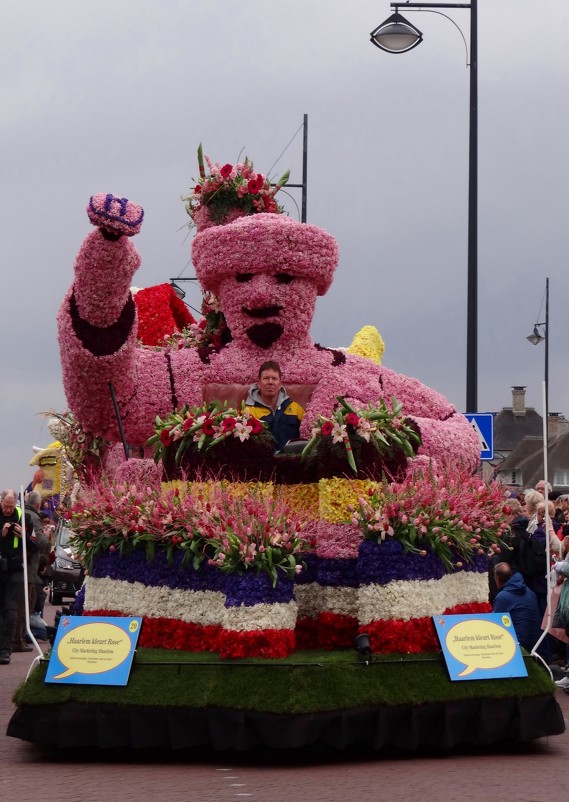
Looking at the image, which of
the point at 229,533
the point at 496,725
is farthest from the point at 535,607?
the point at 229,533

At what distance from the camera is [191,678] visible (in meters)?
9.08

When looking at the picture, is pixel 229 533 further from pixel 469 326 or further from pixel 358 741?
pixel 469 326

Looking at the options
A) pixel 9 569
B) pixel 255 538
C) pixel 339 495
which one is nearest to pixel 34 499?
pixel 9 569

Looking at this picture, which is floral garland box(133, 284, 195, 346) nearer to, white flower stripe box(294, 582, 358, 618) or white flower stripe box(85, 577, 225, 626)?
white flower stripe box(85, 577, 225, 626)

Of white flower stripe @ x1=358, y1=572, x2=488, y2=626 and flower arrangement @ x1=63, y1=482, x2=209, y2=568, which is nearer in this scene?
white flower stripe @ x1=358, y1=572, x2=488, y2=626

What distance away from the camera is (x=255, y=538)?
30.6 ft

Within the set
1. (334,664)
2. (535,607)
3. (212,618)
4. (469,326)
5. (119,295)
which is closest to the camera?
(334,664)

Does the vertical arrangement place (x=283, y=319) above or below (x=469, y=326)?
below

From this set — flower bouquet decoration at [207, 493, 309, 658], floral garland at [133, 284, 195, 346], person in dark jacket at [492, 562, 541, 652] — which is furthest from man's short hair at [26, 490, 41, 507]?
flower bouquet decoration at [207, 493, 309, 658]

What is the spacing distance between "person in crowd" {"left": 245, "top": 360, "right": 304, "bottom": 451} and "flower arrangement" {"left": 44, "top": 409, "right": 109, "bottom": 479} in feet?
4.80

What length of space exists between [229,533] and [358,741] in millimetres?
1500

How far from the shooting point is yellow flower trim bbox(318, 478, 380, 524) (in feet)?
32.1

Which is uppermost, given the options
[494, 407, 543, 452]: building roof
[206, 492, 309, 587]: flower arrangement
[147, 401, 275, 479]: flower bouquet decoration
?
[494, 407, 543, 452]: building roof

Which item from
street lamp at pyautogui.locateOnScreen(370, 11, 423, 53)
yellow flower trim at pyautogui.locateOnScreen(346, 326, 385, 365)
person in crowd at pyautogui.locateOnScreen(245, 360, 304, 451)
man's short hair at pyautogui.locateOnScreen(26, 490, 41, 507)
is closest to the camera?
person in crowd at pyautogui.locateOnScreen(245, 360, 304, 451)
